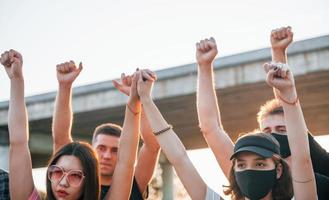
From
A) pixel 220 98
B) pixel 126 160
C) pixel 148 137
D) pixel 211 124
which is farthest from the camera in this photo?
pixel 220 98

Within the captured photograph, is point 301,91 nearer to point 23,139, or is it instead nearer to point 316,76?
point 316,76

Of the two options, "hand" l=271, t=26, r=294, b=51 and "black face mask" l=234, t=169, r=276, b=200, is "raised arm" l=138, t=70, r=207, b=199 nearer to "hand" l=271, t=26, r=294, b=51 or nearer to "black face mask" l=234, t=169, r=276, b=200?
"black face mask" l=234, t=169, r=276, b=200

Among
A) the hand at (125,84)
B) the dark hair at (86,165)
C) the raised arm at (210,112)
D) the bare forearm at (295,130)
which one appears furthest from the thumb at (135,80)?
the bare forearm at (295,130)

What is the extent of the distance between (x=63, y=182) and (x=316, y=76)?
11.5 m

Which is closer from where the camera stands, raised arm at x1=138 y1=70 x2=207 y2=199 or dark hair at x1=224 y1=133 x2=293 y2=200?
dark hair at x1=224 y1=133 x2=293 y2=200

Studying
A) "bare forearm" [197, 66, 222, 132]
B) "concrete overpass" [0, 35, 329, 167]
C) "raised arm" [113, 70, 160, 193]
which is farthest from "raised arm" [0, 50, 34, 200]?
"concrete overpass" [0, 35, 329, 167]

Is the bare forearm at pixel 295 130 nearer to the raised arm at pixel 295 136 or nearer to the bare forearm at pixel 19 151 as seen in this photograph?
the raised arm at pixel 295 136

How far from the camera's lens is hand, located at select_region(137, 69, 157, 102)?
12.0 feet

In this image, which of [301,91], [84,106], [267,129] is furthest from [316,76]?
[267,129]

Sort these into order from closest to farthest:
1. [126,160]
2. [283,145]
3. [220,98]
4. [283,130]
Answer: [126,160] → [283,145] → [283,130] → [220,98]

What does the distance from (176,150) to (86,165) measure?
646 millimetres

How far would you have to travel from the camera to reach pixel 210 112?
4082mm

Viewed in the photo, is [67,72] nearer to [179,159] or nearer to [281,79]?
[179,159]

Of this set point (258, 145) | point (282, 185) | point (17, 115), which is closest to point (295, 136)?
point (258, 145)
